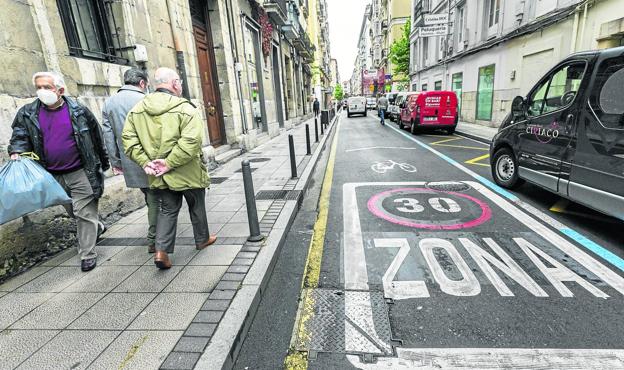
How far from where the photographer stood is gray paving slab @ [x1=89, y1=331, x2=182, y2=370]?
2122 millimetres

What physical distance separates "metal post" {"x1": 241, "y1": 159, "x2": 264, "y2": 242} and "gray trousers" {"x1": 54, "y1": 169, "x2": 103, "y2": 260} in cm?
163

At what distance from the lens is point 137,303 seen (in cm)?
280

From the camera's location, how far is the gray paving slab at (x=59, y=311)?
2582 mm

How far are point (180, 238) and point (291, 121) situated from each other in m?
19.3

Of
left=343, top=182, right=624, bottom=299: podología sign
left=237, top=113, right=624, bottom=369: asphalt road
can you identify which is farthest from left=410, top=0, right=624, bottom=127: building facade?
left=343, top=182, right=624, bottom=299: podología sign

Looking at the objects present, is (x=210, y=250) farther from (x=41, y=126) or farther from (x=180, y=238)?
(x=41, y=126)

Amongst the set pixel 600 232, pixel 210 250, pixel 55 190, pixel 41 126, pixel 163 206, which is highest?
pixel 41 126

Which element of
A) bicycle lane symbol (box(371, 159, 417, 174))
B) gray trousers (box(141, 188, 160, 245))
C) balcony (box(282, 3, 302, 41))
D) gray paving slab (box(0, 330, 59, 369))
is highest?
balcony (box(282, 3, 302, 41))

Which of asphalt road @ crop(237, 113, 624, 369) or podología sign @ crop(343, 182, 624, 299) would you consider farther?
podología sign @ crop(343, 182, 624, 299)

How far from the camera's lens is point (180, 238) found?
13.5 ft

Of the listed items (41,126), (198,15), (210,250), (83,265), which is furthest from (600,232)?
(198,15)

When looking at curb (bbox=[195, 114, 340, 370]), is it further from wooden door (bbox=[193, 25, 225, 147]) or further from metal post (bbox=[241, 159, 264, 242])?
wooden door (bbox=[193, 25, 225, 147])

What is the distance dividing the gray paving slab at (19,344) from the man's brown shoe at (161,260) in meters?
0.94

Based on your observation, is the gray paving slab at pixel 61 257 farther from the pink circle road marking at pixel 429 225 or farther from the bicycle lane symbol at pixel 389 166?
the bicycle lane symbol at pixel 389 166
